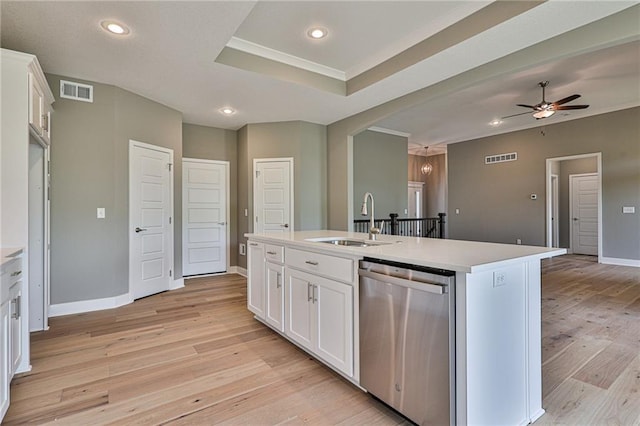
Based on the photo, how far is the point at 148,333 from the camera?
10.1 feet

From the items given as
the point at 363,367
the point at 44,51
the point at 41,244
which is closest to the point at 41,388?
the point at 41,244

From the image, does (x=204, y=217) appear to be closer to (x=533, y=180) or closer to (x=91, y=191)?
(x=91, y=191)

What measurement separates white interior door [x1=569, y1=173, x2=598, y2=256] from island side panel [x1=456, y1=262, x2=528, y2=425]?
8.12 m

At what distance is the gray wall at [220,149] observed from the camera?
5.57 metres

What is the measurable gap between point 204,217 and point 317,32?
3.73m

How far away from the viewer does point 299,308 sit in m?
2.54

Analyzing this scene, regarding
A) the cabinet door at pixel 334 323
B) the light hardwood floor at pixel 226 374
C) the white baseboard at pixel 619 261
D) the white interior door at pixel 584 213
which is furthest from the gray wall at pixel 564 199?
the cabinet door at pixel 334 323

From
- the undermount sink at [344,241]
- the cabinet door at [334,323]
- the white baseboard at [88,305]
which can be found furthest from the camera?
the white baseboard at [88,305]

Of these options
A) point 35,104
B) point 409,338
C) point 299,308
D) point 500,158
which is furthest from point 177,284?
point 500,158

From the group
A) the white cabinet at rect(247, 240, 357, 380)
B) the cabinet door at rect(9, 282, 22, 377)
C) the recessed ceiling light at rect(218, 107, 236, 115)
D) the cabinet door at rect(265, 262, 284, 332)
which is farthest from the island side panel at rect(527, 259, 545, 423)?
the recessed ceiling light at rect(218, 107, 236, 115)

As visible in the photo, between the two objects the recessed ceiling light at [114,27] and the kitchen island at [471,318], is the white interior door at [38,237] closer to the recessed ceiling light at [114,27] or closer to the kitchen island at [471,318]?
the recessed ceiling light at [114,27]

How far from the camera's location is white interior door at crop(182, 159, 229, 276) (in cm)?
552

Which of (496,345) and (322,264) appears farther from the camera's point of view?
(322,264)

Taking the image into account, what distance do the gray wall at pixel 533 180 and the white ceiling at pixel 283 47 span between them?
1538mm
